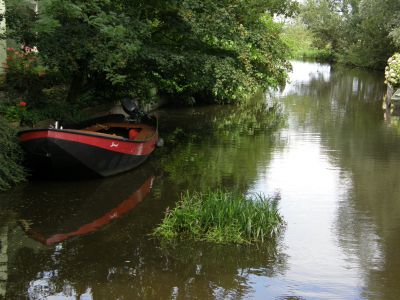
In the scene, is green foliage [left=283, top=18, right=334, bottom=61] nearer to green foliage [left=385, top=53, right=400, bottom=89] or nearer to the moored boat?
green foliage [left=385, top=53, right=400, bottom=89]

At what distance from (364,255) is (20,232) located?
4957mm

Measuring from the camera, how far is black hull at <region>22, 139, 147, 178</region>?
33.8 feet

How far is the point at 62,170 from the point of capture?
10953 millimetres

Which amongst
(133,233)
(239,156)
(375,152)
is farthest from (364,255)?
(375,152)

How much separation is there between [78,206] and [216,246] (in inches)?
120

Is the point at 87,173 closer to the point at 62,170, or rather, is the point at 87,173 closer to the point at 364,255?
the point at 62,170

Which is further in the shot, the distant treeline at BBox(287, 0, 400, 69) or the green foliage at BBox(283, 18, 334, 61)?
the green foliage at BBox(283, 18, 334, 61)

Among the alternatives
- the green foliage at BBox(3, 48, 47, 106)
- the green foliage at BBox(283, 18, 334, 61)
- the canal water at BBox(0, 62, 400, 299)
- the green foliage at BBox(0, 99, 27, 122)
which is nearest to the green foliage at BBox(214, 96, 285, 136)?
the canal water at BBox(0, 62, 400, 299)

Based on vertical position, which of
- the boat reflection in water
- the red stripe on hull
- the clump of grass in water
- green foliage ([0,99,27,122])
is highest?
green foliage ([0,99,27,122])

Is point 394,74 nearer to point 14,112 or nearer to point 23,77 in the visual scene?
point 23,77

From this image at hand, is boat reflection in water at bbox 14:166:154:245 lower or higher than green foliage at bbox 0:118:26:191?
lower

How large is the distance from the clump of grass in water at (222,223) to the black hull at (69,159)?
9.46 ft

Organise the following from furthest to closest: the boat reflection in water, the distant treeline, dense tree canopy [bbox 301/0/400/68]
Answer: the distant treeline < dense tree canopy [bbox 301/0/400/68] < the boat reflection in water

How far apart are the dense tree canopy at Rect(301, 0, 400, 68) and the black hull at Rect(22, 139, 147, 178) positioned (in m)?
30.7
